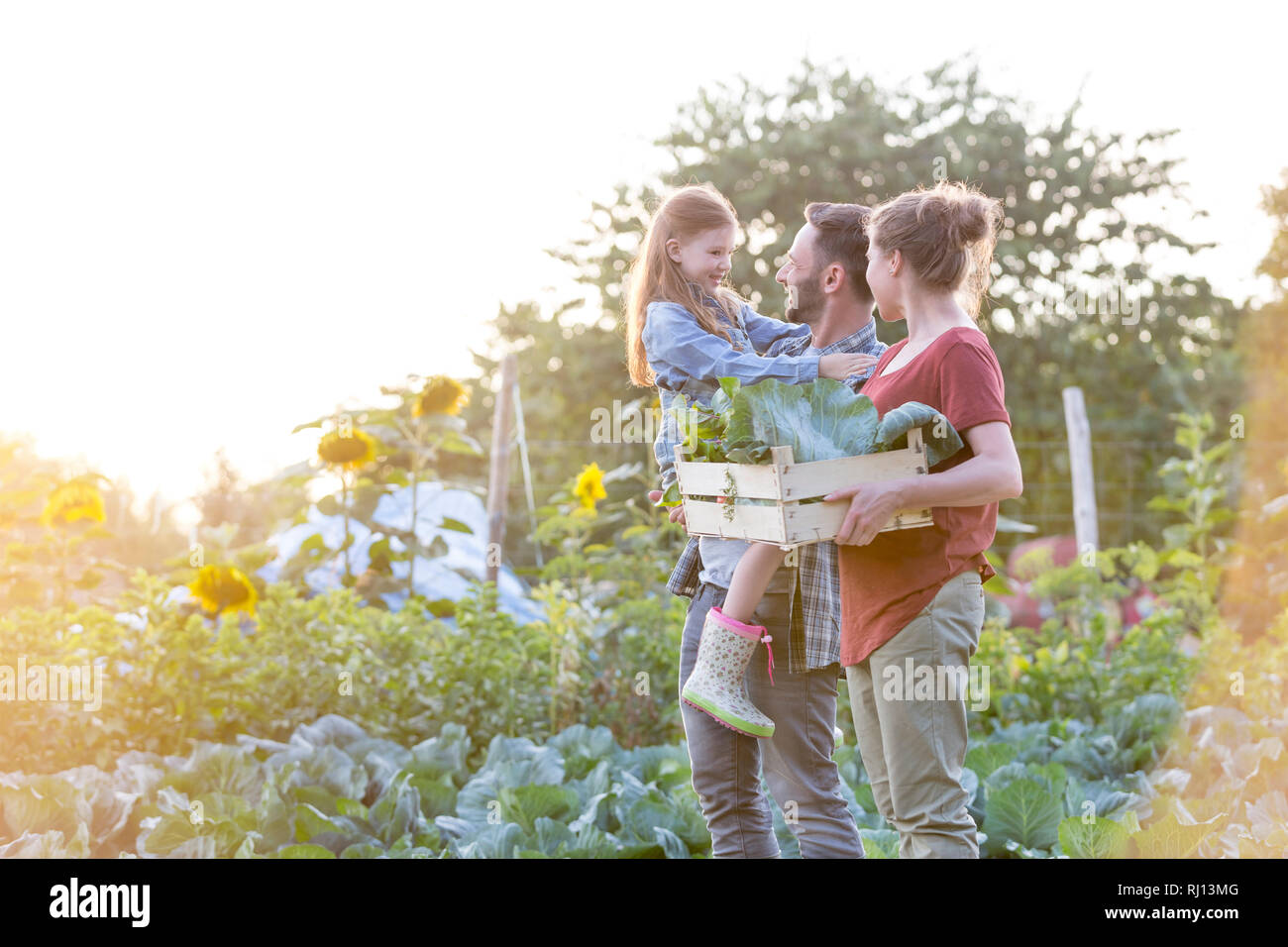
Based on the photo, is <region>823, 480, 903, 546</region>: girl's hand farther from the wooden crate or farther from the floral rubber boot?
the floral rubber boot

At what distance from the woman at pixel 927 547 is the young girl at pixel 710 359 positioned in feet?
0.60

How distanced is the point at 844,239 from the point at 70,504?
9.82 feet

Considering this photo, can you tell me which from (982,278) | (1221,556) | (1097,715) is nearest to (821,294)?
(982,278)

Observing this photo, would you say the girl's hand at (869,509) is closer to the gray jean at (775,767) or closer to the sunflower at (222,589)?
the gray jean at (775,767)

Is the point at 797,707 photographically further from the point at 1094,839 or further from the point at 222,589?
the point at 222,589

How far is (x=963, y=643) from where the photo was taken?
1.71 metres

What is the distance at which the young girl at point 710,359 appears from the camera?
1924mm

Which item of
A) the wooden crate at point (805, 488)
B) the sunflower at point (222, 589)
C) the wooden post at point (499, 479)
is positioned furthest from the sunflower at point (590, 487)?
the wooden crate at point (805, 488)

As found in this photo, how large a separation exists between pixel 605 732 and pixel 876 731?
189 cm

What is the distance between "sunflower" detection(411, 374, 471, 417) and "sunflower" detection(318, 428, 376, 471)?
229 mm

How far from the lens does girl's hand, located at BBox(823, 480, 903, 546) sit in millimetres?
1669

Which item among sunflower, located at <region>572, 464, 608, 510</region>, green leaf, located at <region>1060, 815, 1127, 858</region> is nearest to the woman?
green leaf, located at <region>1060, 815, 1127, 858</region>
